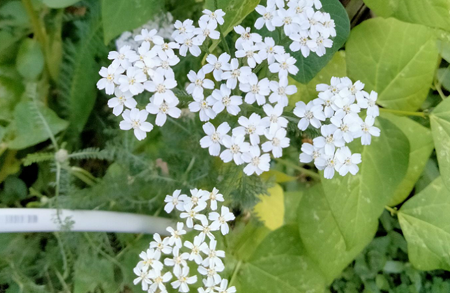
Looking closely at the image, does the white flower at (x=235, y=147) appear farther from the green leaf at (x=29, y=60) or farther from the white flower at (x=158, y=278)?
the green leaf at (x=29, y=60)

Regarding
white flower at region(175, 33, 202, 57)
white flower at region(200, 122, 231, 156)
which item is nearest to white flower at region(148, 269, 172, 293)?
white flower at region(200, 122, 231, 156)

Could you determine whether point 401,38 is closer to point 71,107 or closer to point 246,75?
point 246,75

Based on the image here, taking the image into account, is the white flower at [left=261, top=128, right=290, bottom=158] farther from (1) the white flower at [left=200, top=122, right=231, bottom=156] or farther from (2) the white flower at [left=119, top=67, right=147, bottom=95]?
(2) the white flower at [left=119, top=67, right=147, bottom=95]

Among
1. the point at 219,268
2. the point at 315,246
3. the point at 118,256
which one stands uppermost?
the point at 219,268

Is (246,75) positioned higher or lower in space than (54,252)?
higher

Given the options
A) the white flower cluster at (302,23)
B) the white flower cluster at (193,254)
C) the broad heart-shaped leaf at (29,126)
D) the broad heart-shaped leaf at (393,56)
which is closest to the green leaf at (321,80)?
the broad heart-shaped leaf at (393,56)

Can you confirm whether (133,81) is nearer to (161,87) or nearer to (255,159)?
(161,87)

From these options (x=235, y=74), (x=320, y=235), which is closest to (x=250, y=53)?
(x=235, y=74)

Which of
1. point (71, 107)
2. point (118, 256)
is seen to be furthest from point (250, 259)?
point (71, 107)
